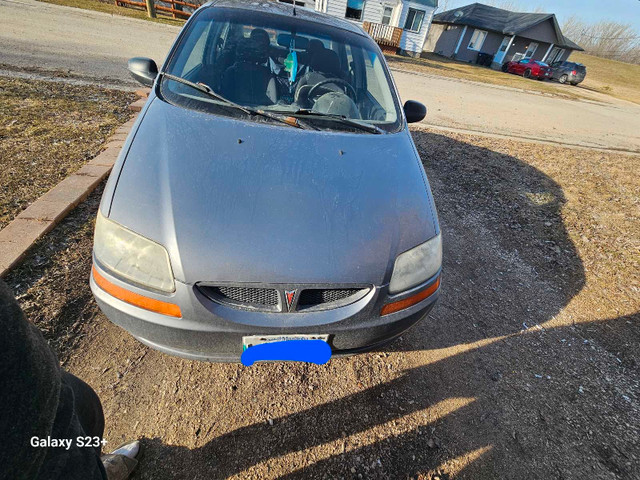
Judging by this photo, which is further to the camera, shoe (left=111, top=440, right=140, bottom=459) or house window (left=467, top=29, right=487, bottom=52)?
house window (left=467, top=29, right=487, bottom=52)

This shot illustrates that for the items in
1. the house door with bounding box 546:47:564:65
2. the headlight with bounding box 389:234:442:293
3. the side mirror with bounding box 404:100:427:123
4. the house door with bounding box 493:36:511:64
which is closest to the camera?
the headlight with bounding box 389:234:442:293

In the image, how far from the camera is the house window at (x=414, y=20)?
65.7ft

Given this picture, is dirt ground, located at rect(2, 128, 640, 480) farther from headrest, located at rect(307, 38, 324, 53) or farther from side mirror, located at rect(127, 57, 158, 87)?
headrest, located at rect(307, 38, 324, 53)

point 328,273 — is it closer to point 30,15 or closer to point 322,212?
point 322,212

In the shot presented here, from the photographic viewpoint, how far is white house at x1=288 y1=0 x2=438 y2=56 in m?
18.8

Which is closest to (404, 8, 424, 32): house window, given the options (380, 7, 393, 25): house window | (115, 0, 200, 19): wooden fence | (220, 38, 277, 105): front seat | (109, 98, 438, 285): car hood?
(380, 7, 393, 25): house window

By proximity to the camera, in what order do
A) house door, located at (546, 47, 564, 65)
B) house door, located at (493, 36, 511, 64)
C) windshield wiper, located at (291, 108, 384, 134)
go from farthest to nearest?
1. house door, located at (546, 47, 564, 65)
2. house door, located at (493, 36, 511, 64)
3. windshield wiper, located at (291, 108, 384, 134)

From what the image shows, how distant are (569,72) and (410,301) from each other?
96.9 ft

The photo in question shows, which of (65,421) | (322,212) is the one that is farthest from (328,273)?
(65,421)

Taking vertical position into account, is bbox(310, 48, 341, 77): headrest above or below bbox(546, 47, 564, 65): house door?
above

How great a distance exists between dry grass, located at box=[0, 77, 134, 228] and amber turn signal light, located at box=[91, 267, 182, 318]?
5.69 feet

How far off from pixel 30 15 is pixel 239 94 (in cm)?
1261

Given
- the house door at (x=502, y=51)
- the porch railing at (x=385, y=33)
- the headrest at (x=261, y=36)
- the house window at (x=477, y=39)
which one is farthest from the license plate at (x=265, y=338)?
the house door at (x=502, y=51)

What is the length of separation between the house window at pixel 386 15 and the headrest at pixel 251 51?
21.9 m
